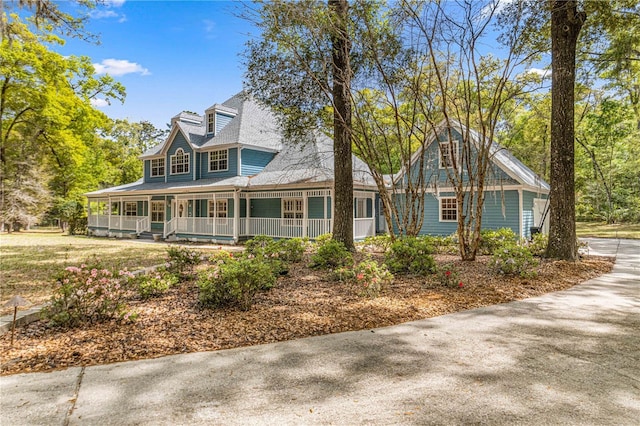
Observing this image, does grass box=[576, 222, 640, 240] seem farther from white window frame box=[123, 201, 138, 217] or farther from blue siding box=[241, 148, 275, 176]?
white window frame box=[123, 201, 138, 217]

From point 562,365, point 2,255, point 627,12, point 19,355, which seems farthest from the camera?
point 2,255

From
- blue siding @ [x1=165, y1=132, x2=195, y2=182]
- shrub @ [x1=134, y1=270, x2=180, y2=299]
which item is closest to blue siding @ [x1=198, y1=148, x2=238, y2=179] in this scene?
blue siding @ [x1=165, y1=132, x2=195, y2=182]

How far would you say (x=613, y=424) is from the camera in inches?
87.7

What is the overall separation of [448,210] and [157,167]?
17.5 metres

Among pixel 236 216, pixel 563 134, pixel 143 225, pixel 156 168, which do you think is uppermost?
pixel 156 168

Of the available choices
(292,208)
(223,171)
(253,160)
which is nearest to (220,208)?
(223,171)

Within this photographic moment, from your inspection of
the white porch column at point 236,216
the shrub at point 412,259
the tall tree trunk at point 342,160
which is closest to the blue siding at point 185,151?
the white porch column at point 236,216

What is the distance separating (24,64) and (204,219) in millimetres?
12675

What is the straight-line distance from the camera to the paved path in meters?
2.35

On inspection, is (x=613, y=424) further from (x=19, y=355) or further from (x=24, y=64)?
(x=24, y=64)

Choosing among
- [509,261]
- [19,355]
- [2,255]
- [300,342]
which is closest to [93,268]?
[19,355]

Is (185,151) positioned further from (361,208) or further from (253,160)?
(361,208)

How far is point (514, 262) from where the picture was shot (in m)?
6.88

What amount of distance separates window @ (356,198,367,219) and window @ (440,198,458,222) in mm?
3592
